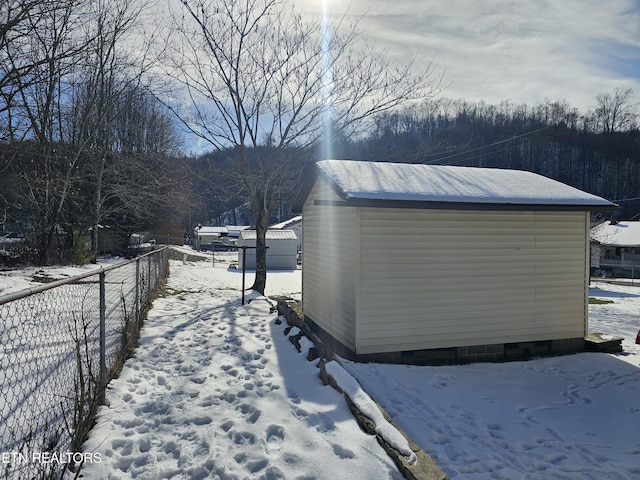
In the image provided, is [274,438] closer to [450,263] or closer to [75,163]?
[450,263]

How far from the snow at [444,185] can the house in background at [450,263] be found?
0.02 meters

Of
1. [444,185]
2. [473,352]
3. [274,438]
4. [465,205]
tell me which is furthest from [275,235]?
[274,438]

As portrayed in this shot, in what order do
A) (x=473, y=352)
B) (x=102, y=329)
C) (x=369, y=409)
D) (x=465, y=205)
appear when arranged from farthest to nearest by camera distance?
1. (x=473, y=352)
2. (x=465, y=205)
3. (x=102, y=329)
4. (x=369, y=409)

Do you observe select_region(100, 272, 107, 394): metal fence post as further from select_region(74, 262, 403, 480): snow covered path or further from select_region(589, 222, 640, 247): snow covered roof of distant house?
select_region(589, 222, 640, 247): snow covered roof of distant house

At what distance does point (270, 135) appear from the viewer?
12172 millimetres

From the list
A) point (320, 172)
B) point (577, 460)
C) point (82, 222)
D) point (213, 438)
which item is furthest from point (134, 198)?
point (577, 460)

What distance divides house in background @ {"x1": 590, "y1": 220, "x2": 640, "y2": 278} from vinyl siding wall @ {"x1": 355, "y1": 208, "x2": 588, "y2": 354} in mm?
30463

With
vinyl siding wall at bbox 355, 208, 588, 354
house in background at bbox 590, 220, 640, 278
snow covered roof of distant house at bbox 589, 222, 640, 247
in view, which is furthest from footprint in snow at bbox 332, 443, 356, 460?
snow covered roof of distant house at bbox 589, 222, 640, 247

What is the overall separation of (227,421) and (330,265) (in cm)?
391

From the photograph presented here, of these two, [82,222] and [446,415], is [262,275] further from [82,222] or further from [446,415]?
[82,222]

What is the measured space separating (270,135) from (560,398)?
9.77 m

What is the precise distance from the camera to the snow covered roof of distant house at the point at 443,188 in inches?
227

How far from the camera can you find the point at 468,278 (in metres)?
6.33

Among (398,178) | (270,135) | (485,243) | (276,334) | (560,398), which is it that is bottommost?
(560,398)
